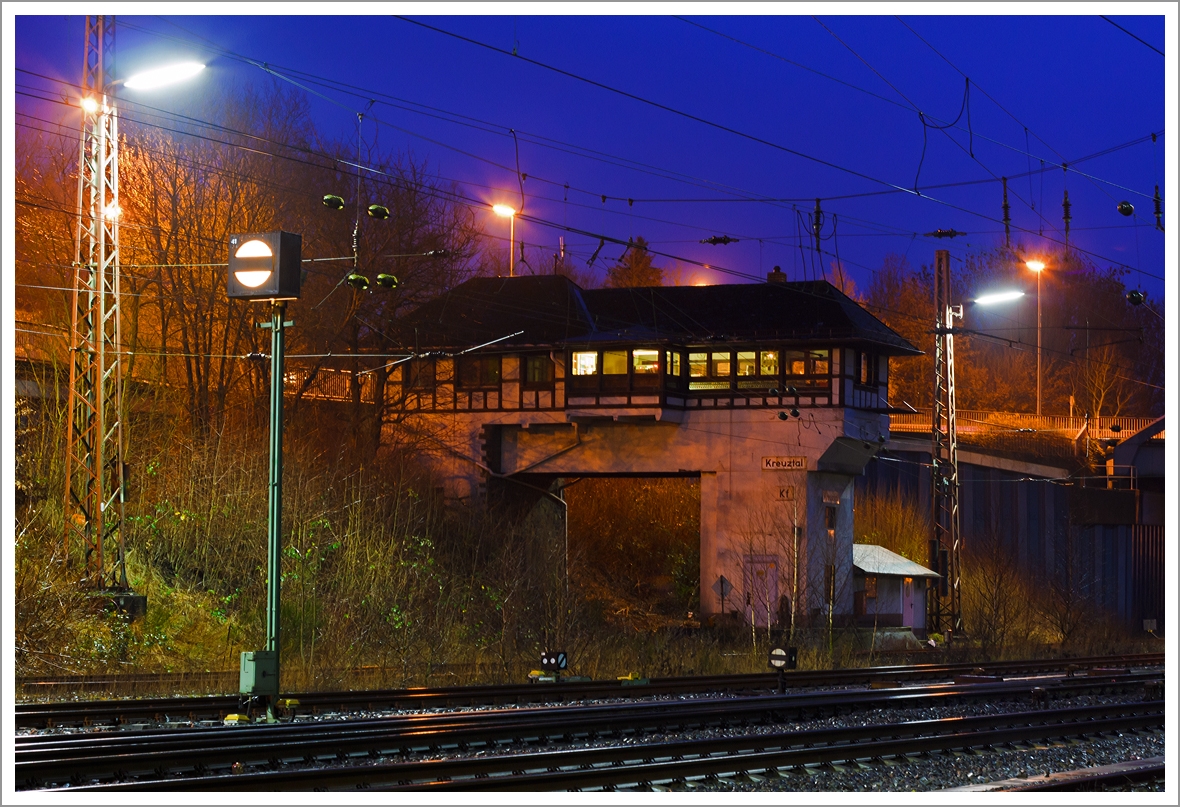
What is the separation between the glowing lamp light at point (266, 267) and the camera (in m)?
14.5

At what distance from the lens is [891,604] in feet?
164

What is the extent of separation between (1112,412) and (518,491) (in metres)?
45.3

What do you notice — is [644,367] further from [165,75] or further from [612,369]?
[165,75]

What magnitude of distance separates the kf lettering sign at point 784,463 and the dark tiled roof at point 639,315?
4.02 m

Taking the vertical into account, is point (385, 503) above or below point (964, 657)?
above

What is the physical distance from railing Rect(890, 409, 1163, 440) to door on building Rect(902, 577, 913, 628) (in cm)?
875

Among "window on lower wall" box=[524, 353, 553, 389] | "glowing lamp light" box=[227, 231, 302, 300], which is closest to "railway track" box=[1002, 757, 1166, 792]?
"glowing lamp light" box=[227, 231, 302, 300]

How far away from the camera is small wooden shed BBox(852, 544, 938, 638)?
48500 millimetres

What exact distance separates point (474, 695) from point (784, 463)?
27.9 meters

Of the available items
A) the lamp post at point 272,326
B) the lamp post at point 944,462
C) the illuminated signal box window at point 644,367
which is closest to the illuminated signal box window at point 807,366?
the illuminated signal box window at point 644,367

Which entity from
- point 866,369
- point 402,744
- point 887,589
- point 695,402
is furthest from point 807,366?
point 402,744

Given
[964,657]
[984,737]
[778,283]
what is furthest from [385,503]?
[984,737]

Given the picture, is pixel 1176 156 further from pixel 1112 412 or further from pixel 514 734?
pixel 1112 412

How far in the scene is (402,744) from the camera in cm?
1388
